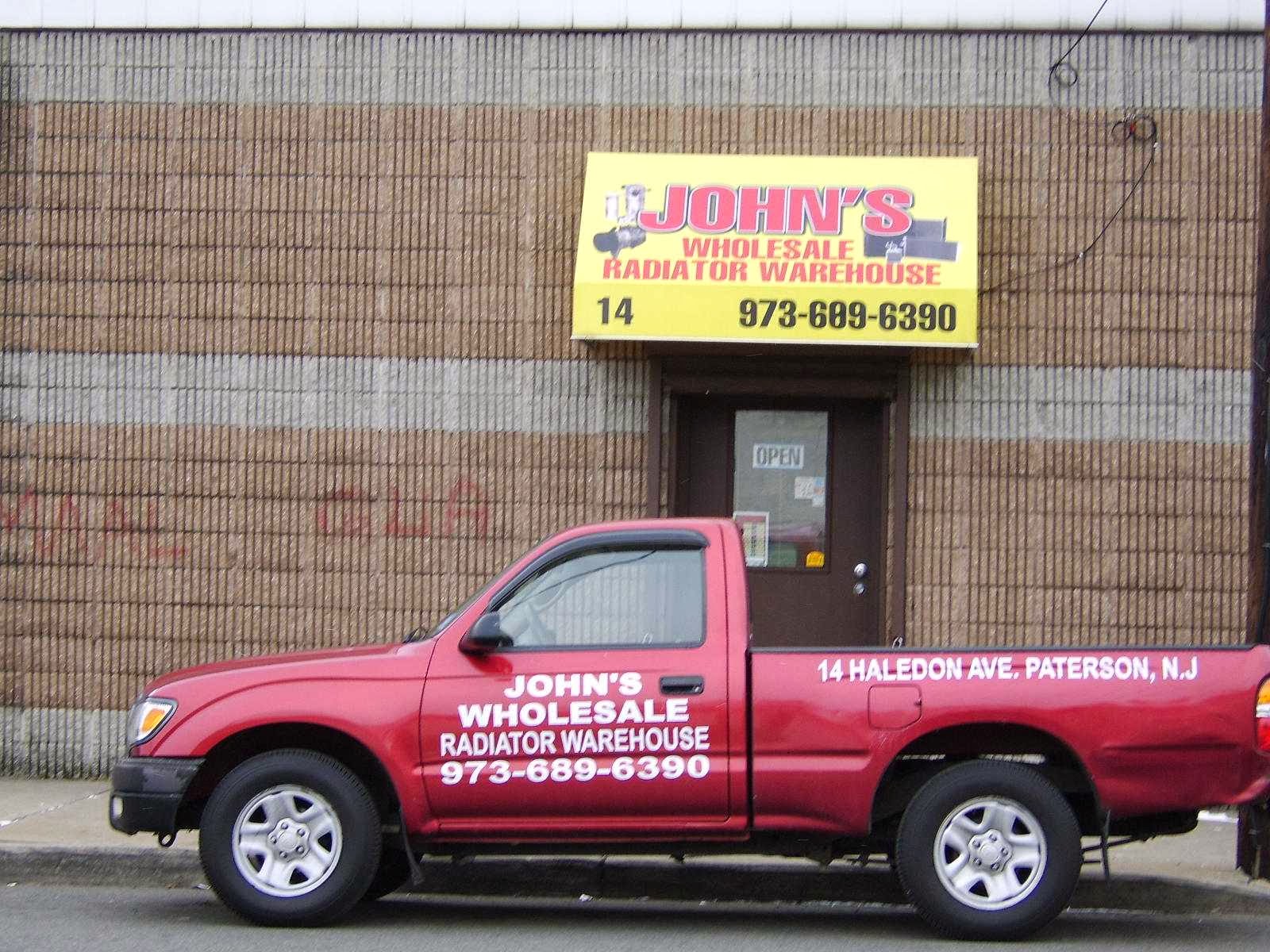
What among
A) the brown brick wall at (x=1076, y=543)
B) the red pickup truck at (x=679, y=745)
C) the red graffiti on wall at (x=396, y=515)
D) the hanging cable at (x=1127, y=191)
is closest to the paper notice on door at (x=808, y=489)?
the brown brick wall at (x=1076, y=543)

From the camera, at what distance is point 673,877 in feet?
24.5

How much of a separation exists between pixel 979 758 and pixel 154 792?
3.53 metres

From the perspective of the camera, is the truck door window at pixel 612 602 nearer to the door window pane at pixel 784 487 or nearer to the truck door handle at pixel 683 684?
the truck door handle at pixel 683 684

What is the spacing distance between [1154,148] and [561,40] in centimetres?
411

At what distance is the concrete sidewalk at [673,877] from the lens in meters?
7.41

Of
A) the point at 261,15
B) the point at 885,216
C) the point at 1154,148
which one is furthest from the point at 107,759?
the point at 1154,148

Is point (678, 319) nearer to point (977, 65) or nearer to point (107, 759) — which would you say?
point (977, 65)

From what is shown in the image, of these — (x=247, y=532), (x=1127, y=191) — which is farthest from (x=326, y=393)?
(x=1127, y=191)

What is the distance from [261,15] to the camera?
35.4ft

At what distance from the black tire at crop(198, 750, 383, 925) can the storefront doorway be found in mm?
4566

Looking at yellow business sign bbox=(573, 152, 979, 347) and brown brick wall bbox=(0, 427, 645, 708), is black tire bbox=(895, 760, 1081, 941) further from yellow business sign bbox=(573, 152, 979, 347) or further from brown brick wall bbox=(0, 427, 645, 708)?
brown brick wall bbox=(0, 427, 645, 708)

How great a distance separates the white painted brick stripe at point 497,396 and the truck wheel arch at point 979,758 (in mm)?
4050

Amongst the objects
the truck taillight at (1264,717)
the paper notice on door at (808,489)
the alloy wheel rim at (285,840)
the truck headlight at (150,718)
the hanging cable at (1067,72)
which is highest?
the hanging cable at (1067,72)

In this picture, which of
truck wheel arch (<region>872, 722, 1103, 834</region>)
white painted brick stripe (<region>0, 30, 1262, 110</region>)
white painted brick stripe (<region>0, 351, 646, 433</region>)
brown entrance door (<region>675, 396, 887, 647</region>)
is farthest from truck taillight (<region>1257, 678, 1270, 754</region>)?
white painted brick stripe (<region>0, 30, 1262, 110</region>)
